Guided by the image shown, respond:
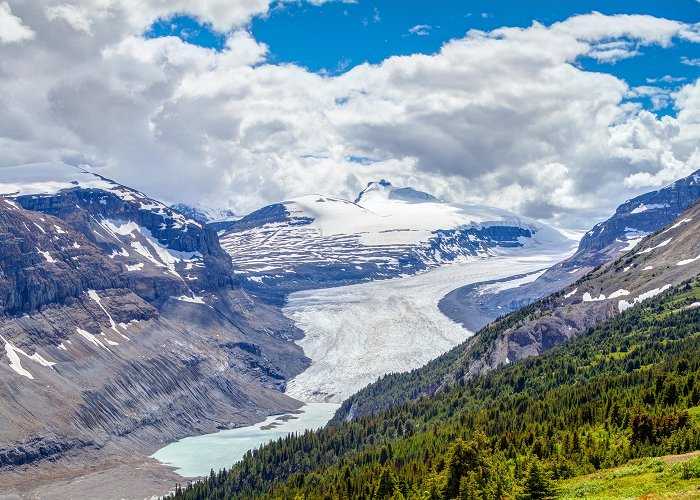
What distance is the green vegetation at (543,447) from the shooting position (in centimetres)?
8094

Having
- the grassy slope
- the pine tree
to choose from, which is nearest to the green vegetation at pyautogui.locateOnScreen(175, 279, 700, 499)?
the pine tree

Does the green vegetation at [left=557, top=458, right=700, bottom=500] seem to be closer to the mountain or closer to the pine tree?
the mountain

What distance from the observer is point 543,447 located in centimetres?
11094

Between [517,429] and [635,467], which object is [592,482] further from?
[517,429]

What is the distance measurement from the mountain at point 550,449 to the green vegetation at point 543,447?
21 centimetres

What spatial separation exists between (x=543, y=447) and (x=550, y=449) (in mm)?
1304

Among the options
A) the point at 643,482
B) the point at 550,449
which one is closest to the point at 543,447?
the point at 550,449

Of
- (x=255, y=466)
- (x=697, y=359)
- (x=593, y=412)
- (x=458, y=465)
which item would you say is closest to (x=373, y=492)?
(x=458, y=465)

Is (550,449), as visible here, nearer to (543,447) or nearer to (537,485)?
(543,447)

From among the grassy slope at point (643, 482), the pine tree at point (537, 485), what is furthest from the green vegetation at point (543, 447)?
the grassy slope at point (643, 482)

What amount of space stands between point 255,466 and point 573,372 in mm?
78252

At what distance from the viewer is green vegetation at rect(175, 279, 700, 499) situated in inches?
3187

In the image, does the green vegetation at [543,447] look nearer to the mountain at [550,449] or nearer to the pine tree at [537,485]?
the pine tree at [537,485]

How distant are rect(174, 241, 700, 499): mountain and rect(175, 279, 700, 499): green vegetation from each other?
0.70 ft
